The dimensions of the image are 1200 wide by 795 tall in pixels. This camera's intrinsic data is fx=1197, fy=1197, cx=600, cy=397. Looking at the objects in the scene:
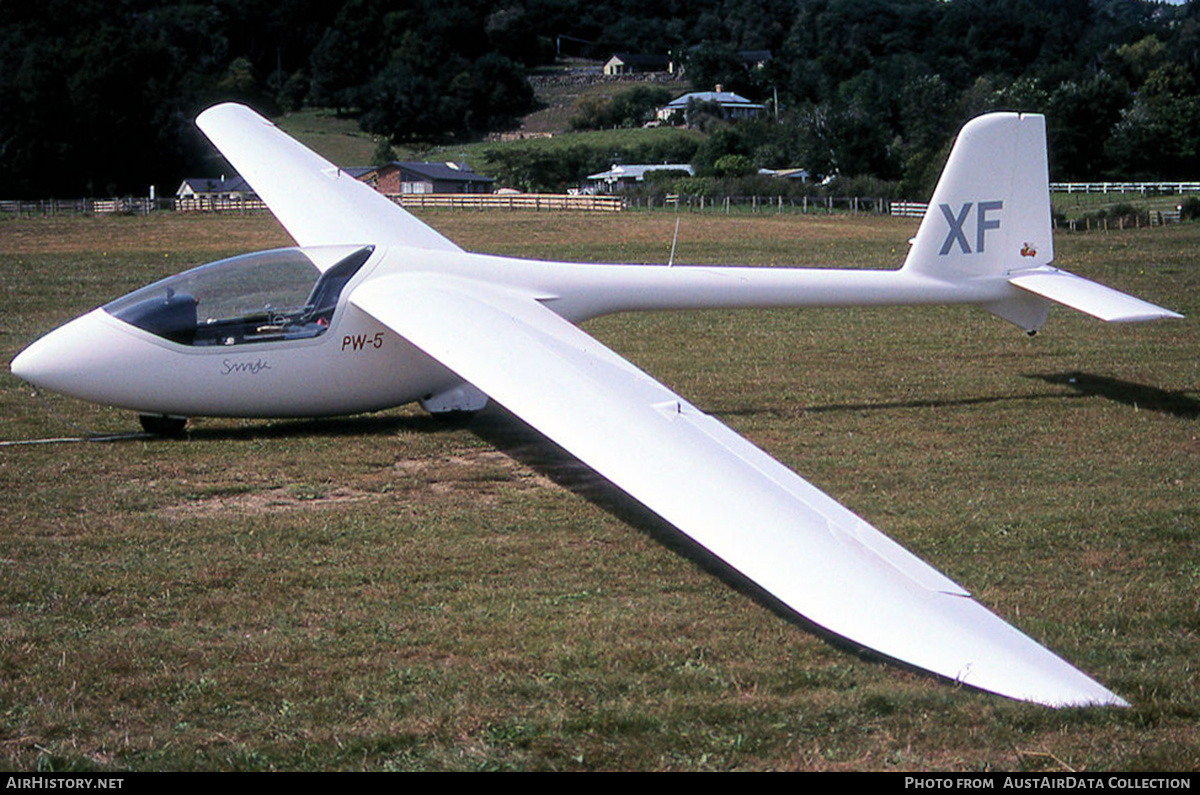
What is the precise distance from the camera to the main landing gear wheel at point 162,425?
35.6 feet

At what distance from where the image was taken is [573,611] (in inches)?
265

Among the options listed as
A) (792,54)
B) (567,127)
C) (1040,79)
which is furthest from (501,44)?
(1040,79)

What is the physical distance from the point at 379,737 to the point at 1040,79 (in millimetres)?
90744

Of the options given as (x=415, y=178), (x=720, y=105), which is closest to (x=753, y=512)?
(x=415, y=178)

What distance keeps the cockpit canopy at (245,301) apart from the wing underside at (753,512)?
5.86 ft

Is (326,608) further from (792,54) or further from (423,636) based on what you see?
(792,54)

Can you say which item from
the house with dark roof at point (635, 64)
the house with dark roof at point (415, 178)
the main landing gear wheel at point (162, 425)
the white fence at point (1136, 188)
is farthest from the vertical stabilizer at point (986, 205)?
the house with dark roof at point (635, 64)

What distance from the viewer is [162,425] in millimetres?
10867

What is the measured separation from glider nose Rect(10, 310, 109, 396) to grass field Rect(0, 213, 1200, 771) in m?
0.65

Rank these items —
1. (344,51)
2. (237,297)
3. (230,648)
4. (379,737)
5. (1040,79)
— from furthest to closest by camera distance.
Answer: (344,51) < (1040,79) < (237,297) < (230,648) < (379,737)

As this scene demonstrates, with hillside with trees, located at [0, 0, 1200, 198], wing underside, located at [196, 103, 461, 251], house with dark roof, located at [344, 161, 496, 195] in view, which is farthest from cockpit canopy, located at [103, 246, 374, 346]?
house with dark roof, located at [344, 161, 496, 195]

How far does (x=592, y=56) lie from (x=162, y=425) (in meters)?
169

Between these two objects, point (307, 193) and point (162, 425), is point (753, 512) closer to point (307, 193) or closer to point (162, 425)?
point (162, 425)

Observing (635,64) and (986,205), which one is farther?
(635,64)
